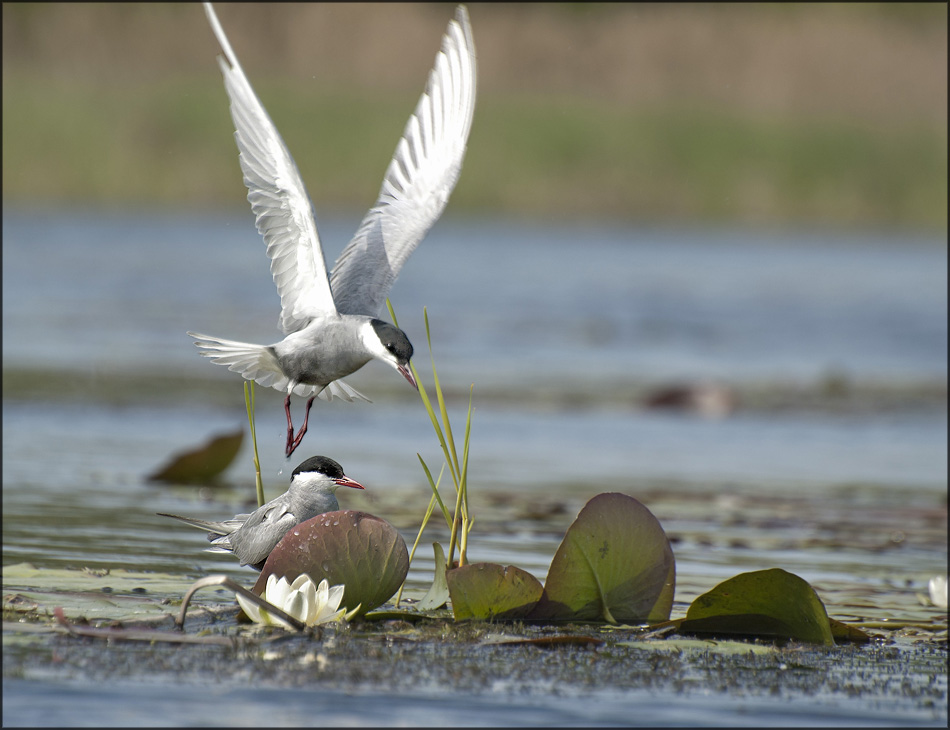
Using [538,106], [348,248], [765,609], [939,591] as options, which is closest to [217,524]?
[348,248]

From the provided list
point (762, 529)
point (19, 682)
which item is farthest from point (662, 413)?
point (19, 682)

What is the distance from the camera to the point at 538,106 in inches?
1332

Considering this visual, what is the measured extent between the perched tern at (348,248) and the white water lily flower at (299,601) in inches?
27.7

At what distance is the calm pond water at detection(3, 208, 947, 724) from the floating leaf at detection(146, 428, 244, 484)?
0.10 meters

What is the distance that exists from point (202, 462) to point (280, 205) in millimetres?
2343

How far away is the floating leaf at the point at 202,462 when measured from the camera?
21.6 ft

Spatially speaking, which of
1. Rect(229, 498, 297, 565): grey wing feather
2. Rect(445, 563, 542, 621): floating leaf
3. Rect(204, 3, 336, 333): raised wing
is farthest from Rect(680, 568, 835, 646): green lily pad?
Rect(204, 3, 336, 333): raised wing

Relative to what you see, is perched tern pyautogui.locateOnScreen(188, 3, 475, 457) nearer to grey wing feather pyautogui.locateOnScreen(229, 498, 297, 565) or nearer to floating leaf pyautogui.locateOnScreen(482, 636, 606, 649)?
grey wing feather pyautogui.locateOnScreen(229, 498, 297, 565)

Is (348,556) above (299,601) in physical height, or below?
above

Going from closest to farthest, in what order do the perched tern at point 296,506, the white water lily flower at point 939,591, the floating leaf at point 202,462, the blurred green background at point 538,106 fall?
the perched tern at point 296,506, the white water lily flower at point 939,591, the floating leaf at point 202,462, the blurred green background at point 538,106

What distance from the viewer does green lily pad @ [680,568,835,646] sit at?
3881 millimetres

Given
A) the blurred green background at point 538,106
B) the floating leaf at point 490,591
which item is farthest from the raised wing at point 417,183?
the blurred green background at point 538,106

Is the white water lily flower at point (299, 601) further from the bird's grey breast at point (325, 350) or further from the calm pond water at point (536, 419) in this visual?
the bird's grey breast at point (325, 350)

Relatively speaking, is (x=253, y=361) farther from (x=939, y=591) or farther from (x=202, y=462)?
(x=939, y=591)
